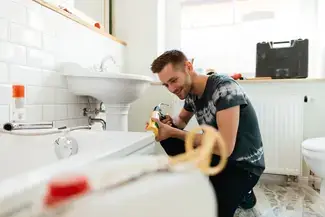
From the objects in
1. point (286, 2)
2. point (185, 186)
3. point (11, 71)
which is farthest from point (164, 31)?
point (185, 186)

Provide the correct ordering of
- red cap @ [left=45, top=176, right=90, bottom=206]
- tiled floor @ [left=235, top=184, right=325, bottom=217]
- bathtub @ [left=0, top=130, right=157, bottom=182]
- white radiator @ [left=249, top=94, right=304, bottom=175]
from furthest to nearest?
white radiator @ [left=249, top=94, right=304, bottom=175], tiled floor @ [left=235, top=184, right=325, bottom=217], bathtub @ [left=0, top=130, right=157, bottom=182], red cap @ [left=45, top=176, right=90, bottom=206]

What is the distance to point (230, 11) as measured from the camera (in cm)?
221

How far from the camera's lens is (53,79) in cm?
143

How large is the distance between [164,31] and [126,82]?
109 cm

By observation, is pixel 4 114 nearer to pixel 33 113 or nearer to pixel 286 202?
pixel 33 113

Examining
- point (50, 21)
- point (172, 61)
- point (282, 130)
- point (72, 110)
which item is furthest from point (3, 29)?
point (282, 130)

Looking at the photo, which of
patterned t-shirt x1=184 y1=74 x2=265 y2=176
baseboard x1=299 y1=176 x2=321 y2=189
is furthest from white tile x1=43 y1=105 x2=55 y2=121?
baseboard x1=299 y1=176 x2=321 y2=189

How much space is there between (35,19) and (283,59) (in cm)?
155

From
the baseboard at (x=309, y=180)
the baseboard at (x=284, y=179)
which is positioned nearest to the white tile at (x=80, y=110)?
the baseboard at (x=284, y=179)

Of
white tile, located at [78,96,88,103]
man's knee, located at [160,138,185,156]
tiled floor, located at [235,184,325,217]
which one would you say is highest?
white tile, located at [78,96,88,103]

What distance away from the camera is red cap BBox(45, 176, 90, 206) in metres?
0.28

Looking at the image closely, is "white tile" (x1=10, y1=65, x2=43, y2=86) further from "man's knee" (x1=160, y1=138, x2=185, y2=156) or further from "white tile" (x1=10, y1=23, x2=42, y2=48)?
"man's knee" (x1=160, y1=138, x2=185, y2=156)

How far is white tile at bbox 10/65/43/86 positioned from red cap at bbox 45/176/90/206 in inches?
41.5

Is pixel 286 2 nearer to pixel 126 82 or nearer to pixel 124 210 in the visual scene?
pixel 126 82
